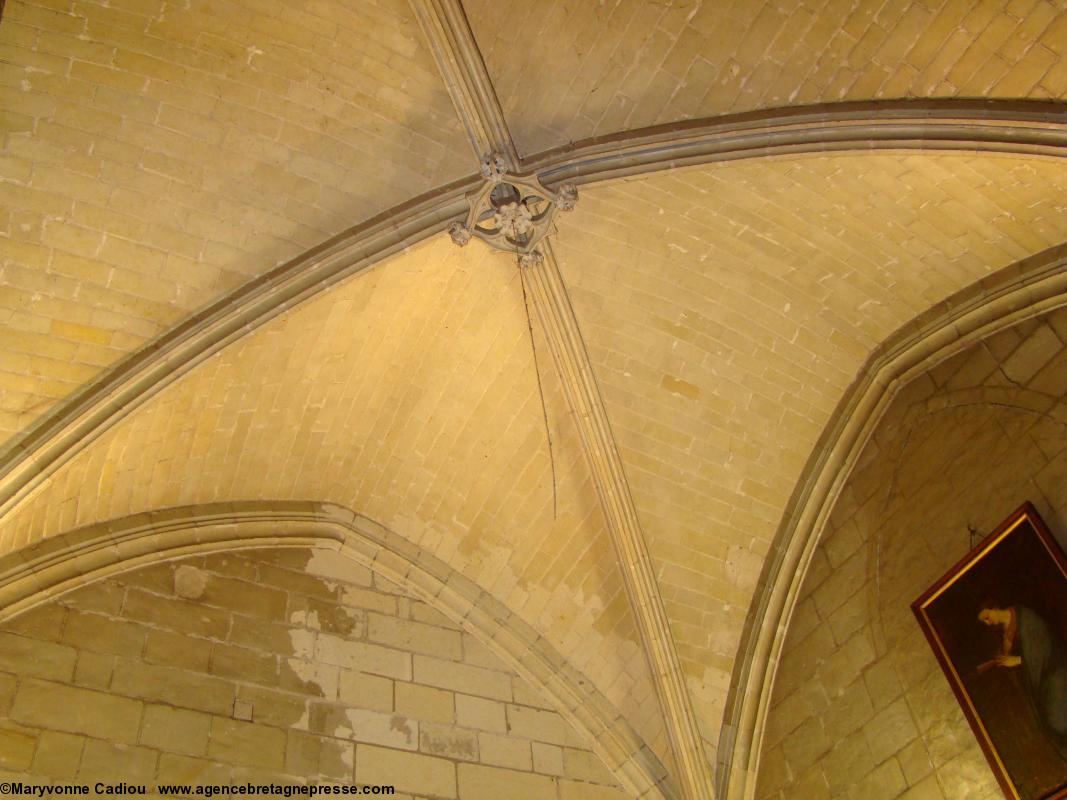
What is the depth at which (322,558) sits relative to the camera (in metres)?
7.71

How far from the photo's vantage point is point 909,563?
6859 millimetres

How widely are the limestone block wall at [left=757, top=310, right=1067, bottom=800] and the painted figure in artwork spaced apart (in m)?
0.44

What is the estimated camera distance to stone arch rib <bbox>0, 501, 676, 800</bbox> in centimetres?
690

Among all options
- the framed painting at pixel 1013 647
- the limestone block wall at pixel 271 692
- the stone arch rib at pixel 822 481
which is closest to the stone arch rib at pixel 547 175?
the limestone block wall at pixel 271 692

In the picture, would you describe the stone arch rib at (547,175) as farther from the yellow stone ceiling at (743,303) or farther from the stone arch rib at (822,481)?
the stone arch rib at (822,481)

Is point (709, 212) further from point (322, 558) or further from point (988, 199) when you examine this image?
point (322, 558)

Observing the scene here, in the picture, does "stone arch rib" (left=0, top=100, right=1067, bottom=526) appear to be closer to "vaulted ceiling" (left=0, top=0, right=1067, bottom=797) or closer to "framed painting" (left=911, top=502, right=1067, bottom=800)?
"vaulted ceiling" (left=0, top=0, right=1067, bottom=797)

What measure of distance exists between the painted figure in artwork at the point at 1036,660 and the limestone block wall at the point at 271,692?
2.67 metres

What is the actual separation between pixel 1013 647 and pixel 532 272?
3512mm

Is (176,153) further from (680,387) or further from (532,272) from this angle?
(680,387)

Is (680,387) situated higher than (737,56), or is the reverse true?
(737,56)

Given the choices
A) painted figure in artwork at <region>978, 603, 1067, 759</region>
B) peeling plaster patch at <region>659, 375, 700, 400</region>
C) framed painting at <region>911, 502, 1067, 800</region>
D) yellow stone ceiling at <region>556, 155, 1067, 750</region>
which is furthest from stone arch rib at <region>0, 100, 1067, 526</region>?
painted figure in artwork at <region>978, 603, 1067, 759</region>

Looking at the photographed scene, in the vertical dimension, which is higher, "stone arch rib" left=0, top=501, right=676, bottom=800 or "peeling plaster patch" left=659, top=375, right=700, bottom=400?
"peeling plaster patch" left=659, top=375, right=700, bottom=400

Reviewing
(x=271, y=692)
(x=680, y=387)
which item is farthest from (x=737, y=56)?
(x=271, y=692)
